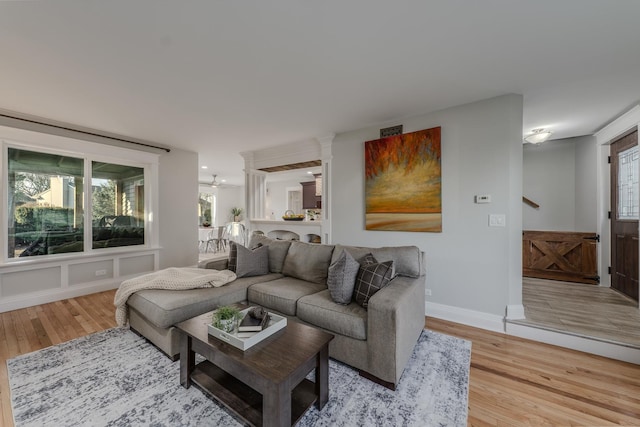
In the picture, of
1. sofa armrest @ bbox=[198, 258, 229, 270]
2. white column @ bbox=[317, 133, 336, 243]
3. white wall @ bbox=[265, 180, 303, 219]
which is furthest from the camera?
white wall @ bbox=[265, 180, 303, 219]

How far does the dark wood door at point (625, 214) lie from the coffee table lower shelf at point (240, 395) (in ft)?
14.0

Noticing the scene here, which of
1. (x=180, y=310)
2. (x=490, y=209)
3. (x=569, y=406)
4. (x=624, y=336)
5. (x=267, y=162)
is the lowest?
(x=569, y=406)

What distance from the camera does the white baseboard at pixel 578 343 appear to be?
2.18 m

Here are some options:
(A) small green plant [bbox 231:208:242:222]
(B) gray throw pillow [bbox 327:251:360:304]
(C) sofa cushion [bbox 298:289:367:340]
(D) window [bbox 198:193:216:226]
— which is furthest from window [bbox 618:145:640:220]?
(D) window [bbox 198:193:216:226]

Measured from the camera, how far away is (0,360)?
215 cm

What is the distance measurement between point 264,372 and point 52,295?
416 cm

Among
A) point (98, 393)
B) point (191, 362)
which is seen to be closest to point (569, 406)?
point (191, 362)

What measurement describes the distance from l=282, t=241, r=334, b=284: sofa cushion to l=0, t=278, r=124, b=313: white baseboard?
125 inches

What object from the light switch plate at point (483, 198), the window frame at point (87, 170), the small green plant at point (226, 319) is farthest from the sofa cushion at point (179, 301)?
the light switch plate at point (483, 198)

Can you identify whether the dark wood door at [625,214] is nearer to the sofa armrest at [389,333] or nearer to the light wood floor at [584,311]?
the light wood floor at [584,311]

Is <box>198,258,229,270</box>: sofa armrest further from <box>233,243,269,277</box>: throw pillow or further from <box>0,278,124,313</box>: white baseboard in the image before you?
<box>0,278,124,313</box>: white baseboard

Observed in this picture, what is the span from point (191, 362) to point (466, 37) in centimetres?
310

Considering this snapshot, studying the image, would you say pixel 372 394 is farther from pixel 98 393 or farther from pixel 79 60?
pixel 79 60

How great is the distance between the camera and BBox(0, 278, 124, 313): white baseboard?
10.7 ft
